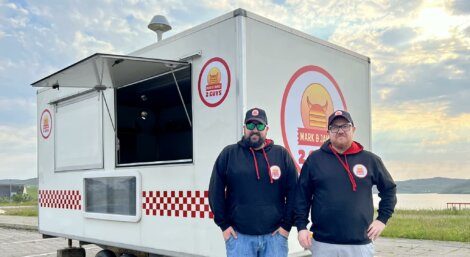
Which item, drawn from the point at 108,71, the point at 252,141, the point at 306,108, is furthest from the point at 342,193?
the point at 108,71

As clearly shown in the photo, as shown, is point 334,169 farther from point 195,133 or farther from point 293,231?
point 195,133

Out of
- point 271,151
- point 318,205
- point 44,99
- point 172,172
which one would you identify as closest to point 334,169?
point 318,205

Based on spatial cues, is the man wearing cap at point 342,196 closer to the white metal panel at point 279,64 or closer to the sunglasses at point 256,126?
the sunglasses at point 256,126

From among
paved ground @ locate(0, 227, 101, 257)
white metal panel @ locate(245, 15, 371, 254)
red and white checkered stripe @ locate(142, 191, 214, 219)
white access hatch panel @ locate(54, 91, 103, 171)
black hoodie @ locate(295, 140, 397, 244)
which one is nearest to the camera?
black hoodie @ locate(295, 140, 397, 244)

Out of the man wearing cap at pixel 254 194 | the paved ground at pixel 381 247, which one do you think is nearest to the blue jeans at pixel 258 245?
the man wearing cap at pixel 254 194

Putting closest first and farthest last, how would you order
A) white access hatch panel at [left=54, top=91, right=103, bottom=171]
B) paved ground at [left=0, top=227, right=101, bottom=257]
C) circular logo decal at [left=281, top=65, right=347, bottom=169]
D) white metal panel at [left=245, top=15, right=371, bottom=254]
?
white metal panel at [left=245, top=15, right=371, bottom=254] < circular logo decal at [left=281, top=65, right=347, bottom=169] < white access hatch panel at [left=54, top=91, right=103, bottom=171] < paved ground at [left=0, top=227, right=101, bottom=257]

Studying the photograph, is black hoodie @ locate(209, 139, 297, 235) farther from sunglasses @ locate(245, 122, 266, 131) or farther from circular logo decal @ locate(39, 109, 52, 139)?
circular logo decal @ locate(39, 109, 52, 139)

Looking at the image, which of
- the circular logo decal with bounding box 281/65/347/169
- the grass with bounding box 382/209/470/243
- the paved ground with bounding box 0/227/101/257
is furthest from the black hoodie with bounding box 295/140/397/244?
the grass with bounding box 382/209/470/243

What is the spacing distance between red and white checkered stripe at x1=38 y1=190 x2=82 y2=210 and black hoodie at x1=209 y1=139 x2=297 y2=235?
118 inches

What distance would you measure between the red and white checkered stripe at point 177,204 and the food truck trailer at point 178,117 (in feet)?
0.03

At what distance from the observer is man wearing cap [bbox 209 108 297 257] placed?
9.91 ft

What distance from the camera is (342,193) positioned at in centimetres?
285

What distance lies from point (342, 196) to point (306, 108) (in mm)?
1525

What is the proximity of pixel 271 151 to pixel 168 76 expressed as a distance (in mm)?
1860
